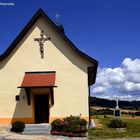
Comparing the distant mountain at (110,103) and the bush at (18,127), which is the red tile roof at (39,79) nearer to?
the bush at (18,127)

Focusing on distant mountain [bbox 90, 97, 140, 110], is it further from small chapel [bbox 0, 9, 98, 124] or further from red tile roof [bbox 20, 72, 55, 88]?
red tile roof [bbox 20, 72, 55, 88]

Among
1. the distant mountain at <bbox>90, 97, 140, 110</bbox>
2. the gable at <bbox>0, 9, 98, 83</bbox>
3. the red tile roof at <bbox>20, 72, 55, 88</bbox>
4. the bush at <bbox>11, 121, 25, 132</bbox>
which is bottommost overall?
the bush at <bbox>11, 121, 25, 132</bbox>

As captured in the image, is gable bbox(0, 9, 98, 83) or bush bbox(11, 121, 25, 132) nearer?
bush bbox(11, 121, 25, 132)

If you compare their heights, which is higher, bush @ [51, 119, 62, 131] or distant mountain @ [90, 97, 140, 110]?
distant mountain @ [90, 97, 140, 110]

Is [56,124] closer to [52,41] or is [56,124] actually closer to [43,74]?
[43,74]

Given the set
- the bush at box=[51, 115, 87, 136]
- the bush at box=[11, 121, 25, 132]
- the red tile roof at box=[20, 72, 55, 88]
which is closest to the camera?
the bush at box=[51, 115, 87, 136]

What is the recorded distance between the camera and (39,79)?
98.6 feet

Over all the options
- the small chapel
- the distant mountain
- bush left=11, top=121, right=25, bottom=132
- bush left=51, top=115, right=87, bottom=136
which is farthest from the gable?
the distant mountain

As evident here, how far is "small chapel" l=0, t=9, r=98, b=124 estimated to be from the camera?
30.4m

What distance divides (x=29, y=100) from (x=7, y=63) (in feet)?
11.1

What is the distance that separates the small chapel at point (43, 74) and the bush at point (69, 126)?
2384 millimetres

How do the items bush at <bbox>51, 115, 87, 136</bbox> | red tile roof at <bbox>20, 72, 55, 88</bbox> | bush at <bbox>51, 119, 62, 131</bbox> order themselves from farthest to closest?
red tile roof at <bbox>20, 72, 55, 88</bbox> < bush at <bbox>51, 119, 62, 131</bbox> < bush at <bbox>51, 115, 87, 136</bbox>

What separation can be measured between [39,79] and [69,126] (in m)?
4.89

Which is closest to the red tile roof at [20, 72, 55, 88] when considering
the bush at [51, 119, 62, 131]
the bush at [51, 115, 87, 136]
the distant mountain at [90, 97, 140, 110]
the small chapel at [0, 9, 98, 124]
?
the small chapel at [0, 9, 98, 124]
